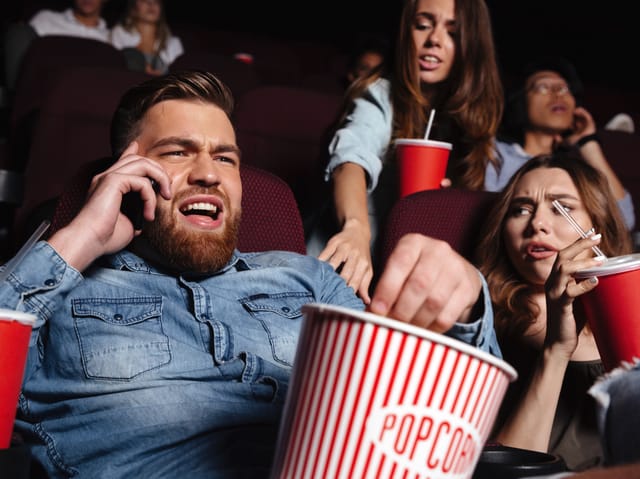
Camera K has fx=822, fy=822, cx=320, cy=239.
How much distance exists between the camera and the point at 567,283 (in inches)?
38.4

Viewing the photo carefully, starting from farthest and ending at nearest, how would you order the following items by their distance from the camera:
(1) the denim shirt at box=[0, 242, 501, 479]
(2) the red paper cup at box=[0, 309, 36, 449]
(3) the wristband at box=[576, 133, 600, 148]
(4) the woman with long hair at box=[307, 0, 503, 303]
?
(3) the wristband at box=[576, 133, 600, 148], (4) the woman with long hair at box=[307, 0, 503, 303], (1) the denim shirt at box=[0, 242, 501, 479], (2) the red paper cup at box=[0, 309, 36, 449]

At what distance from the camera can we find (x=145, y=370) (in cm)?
87

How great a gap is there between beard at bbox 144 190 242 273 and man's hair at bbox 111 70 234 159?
0.16 m

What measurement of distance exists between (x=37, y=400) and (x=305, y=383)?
0.48 m

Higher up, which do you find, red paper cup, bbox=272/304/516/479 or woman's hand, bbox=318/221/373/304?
red paper cup, bbox=272/304/516/479

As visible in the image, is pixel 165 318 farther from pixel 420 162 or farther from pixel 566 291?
pixel 420 162

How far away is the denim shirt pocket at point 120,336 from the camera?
0.87 metres

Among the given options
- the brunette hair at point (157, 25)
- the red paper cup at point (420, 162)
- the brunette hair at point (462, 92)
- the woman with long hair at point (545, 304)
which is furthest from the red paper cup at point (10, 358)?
the brunette hair at point (157, 25)

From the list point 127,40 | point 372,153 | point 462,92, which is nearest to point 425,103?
point 462,92

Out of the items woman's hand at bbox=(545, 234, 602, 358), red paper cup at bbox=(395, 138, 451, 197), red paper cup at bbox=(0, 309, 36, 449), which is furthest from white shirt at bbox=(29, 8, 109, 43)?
red paper cup at bbox=(0, 309, 36, 449)

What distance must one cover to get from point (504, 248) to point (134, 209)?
587 millimetres

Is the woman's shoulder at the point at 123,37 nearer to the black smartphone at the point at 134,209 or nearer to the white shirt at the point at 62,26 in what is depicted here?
the white shirt at the point at 62,26

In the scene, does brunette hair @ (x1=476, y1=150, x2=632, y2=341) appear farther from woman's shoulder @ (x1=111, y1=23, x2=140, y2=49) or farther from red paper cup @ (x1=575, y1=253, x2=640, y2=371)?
woman's shoulder @ (x1=111, y1=23, x2=140, y2=49)

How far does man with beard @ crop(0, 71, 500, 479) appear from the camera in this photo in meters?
0.82
